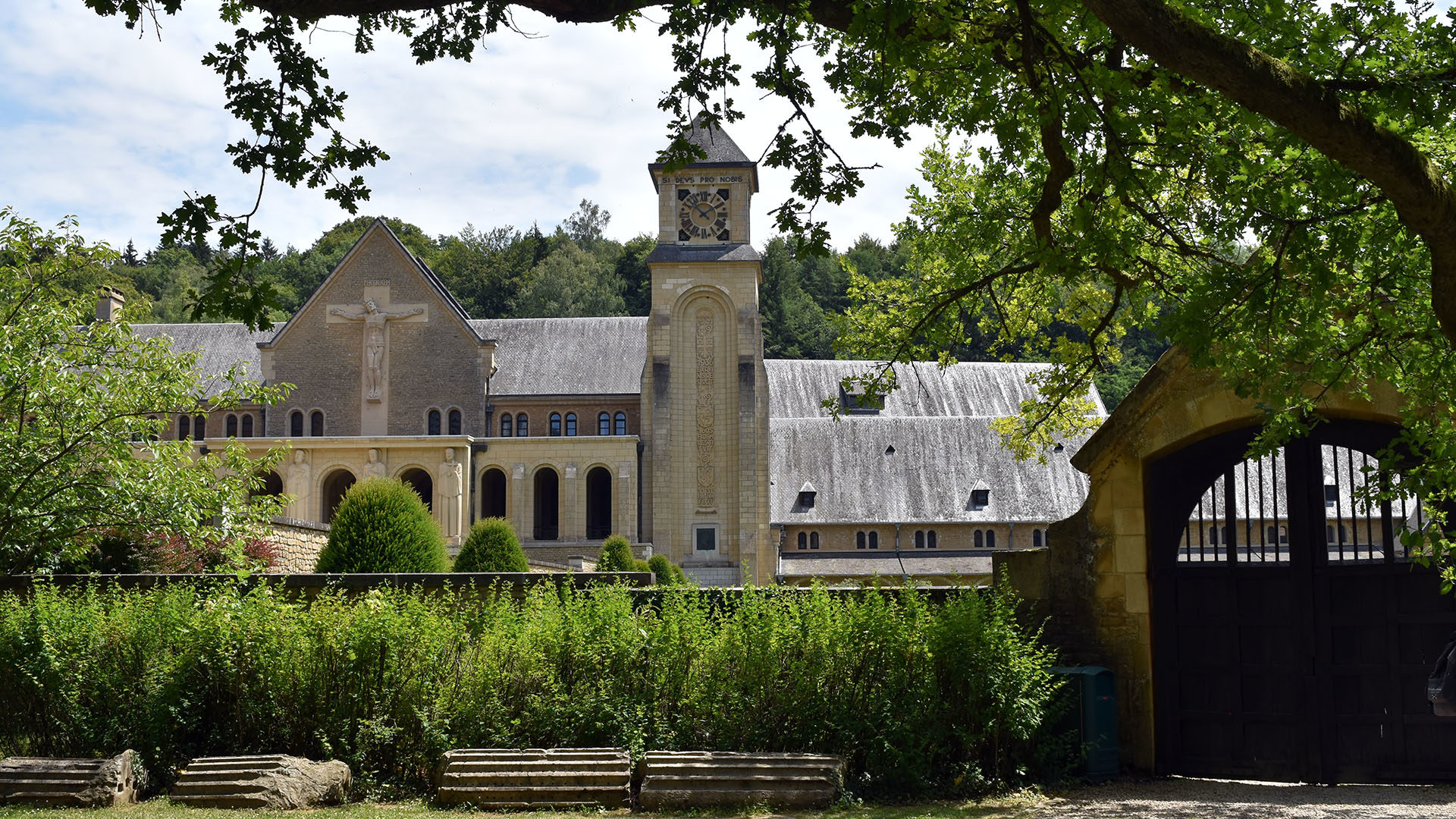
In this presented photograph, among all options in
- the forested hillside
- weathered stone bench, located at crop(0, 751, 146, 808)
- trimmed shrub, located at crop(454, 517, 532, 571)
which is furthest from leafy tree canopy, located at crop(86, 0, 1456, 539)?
the forested hillside

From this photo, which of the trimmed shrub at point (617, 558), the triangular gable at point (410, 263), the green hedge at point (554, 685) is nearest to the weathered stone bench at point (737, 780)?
the green hedge at point (554, 685)

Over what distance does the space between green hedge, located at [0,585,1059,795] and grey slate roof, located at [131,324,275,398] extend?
4355 centimetres

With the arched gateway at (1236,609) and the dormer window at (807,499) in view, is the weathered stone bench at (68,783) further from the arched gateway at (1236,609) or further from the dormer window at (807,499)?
the dormer window at (807,499)

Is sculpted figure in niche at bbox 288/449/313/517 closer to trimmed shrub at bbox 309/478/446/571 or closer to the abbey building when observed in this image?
the abbey building

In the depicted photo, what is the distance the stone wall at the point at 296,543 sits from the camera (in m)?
25.1

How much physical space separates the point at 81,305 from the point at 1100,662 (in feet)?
38.0

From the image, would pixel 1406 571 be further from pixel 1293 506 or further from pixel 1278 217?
pixel 1278 217

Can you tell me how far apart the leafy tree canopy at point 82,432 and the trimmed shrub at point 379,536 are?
6.02m

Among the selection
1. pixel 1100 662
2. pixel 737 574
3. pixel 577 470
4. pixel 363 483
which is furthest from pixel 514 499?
pixel 1100 662

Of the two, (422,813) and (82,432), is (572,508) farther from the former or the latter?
(422,813)

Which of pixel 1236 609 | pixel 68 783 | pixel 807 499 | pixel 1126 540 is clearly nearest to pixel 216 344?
pixel 807 499

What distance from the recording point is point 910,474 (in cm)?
4928

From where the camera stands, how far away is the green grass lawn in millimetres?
8906

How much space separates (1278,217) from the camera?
7688 millimetres
